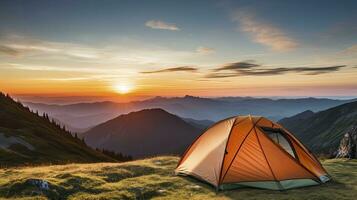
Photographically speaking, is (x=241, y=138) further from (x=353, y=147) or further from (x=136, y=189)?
(x=353, y=147)

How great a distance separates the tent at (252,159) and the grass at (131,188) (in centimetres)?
61

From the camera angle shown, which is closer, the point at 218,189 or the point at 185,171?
the point at 218,189

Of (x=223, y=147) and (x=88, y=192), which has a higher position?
(x=223, y=147)

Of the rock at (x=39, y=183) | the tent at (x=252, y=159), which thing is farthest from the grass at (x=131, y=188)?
the tent at (x=252, y=159)

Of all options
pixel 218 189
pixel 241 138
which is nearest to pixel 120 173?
pixel 218 189

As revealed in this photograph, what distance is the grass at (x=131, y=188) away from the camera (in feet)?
54.3

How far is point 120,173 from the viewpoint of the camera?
72.1 feet

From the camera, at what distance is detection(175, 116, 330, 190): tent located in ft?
64.6

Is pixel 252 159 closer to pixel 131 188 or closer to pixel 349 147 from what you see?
pixel 131 188

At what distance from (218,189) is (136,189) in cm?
451

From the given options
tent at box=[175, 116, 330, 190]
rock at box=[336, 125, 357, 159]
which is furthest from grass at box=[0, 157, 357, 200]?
rock at box=[336, 125, 357, 159]

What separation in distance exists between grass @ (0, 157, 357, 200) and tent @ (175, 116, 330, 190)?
2.01ft

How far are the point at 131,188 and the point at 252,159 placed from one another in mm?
7297

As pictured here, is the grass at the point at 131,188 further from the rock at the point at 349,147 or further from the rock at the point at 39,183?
the rock at the point at 349,147
